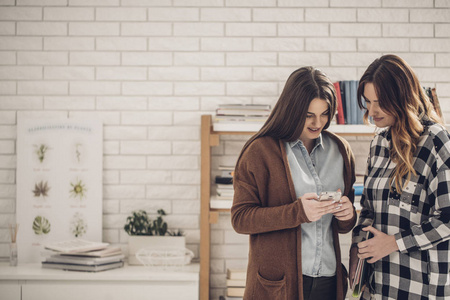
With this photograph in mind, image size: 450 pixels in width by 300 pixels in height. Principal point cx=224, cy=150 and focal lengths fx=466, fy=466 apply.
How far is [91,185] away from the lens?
2.74 m

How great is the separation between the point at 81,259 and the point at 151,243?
14.8 inches

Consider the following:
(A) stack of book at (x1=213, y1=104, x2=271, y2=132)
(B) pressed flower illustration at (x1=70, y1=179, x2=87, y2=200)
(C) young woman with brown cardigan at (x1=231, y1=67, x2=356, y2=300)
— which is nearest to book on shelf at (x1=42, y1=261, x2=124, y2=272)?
(B) pressed flower illustration at (x1=70, y1=179, x2=87, y2=200)

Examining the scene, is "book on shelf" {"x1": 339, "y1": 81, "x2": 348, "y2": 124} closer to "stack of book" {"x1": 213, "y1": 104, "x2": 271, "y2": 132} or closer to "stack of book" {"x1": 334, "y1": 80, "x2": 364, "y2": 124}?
"stack of book" {"x1": 334, "y1": 80, "x2": 364, "y2": 124}

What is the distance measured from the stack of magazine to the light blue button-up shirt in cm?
130

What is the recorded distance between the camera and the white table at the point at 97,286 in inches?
94.0

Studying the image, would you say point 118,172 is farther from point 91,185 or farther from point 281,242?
point 281,242

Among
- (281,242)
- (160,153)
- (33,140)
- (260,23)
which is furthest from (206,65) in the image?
(281,242)

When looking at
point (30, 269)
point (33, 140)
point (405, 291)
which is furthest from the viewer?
point (33, 140)

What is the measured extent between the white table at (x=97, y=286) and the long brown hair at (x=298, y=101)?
1119 mm

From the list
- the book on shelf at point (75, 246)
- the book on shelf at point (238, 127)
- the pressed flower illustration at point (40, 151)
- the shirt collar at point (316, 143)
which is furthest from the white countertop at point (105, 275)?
the shirt collar at point (316, 143)

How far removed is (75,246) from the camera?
2500mm

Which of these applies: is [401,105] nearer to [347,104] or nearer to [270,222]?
[270,222]

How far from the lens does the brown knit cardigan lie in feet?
5.07

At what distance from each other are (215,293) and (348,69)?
60.8 inches
